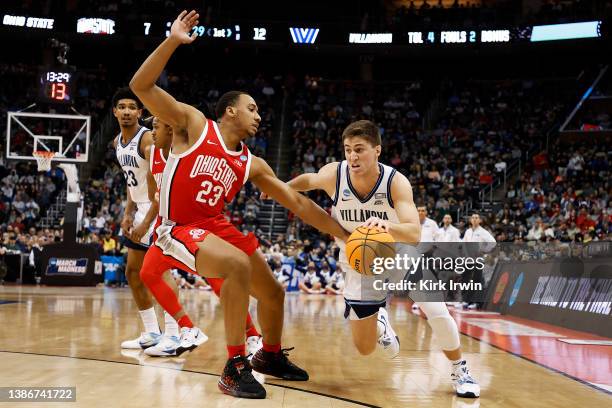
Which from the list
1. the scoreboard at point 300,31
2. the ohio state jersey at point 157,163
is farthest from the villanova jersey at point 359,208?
the scoreboard at point 300,31

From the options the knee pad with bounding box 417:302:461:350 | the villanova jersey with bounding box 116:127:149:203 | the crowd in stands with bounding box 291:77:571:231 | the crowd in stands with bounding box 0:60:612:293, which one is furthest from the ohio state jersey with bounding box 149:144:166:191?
the crowd in stands with bounding box 291:77:571:231

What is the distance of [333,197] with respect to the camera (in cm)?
476

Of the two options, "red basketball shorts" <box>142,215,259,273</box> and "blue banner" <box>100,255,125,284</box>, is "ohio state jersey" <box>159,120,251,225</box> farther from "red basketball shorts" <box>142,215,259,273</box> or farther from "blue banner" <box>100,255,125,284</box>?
"blue banner" <box>100,255,125,284</box>

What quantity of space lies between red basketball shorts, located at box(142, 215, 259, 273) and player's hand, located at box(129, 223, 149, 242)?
1.27 m

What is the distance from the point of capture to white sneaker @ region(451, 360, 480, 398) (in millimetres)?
4234

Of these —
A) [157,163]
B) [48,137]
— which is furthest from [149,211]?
[48,137]

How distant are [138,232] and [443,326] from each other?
268cm

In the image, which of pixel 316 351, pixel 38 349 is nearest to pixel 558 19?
pixel 316 351

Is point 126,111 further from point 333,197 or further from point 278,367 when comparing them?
point 278,367

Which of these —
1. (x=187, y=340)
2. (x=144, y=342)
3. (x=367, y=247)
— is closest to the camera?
(x=367, y=247)

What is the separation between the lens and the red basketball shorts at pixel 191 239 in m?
4.20

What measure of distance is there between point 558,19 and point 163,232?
23.0 metres

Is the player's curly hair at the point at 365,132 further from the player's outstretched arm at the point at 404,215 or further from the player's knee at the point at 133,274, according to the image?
the player's knee at the point at 133,274

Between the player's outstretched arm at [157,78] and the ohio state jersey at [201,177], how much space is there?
0.51 ft
